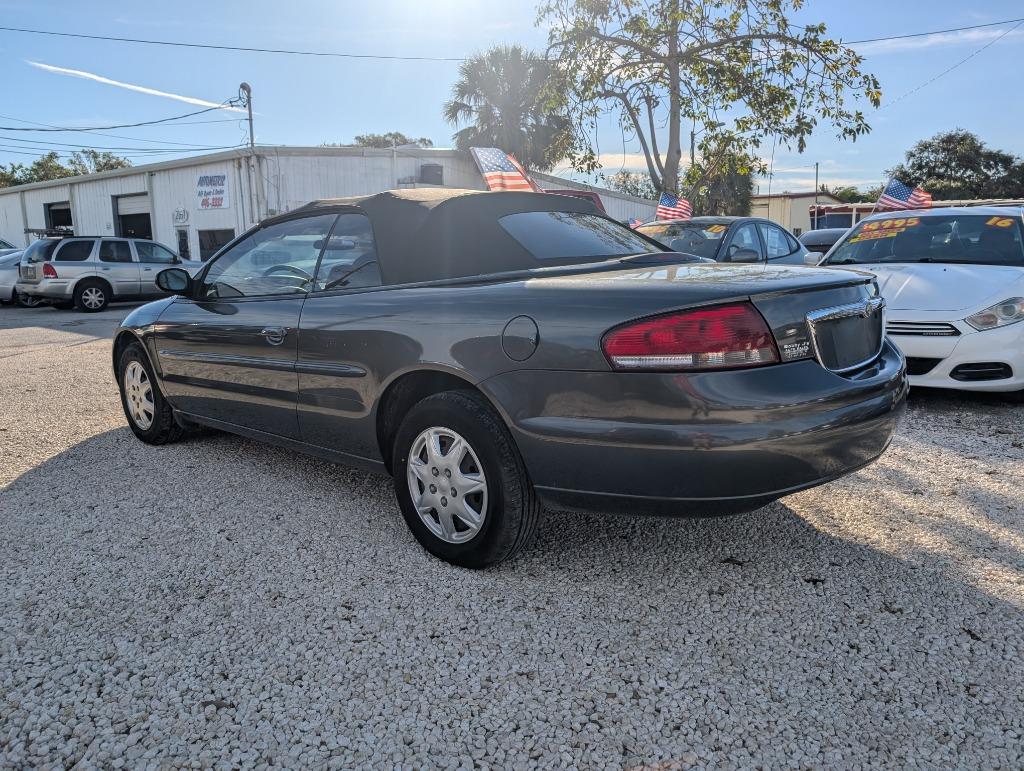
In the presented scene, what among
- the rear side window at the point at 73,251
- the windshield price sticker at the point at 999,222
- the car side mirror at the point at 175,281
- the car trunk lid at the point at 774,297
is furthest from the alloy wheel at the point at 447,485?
the rear side window at the point at 73,251

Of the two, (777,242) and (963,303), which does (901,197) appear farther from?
(963,303)

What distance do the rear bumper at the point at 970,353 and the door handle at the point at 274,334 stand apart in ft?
13.3

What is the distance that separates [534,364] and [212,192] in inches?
865

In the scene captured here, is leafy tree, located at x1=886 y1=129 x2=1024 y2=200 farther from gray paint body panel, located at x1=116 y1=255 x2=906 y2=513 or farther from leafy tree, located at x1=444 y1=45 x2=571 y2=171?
gray paint body panel, located at x1=116 y1=255 x2=906 y2=513

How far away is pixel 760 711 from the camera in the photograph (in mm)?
2016

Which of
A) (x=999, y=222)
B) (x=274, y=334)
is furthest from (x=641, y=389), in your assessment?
(x=999, y=222)

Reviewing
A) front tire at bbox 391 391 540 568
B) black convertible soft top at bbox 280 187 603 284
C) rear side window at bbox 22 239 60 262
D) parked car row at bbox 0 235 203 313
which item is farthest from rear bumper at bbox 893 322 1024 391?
rear side window at bbox 22 239 60 262

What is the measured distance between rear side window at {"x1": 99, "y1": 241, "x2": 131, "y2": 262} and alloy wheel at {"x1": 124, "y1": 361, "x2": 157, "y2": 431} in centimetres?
1296

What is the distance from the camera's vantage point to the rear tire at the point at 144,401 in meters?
4.60

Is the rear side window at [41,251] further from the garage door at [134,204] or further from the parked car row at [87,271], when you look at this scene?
the garage door at [134,204]

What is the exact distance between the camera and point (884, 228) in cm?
663

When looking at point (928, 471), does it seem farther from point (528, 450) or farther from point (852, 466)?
point (528, 450)

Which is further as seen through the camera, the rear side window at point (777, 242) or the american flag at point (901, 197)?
the american flag at point (901, 197)

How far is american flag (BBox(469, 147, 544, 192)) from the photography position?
17.8 m
